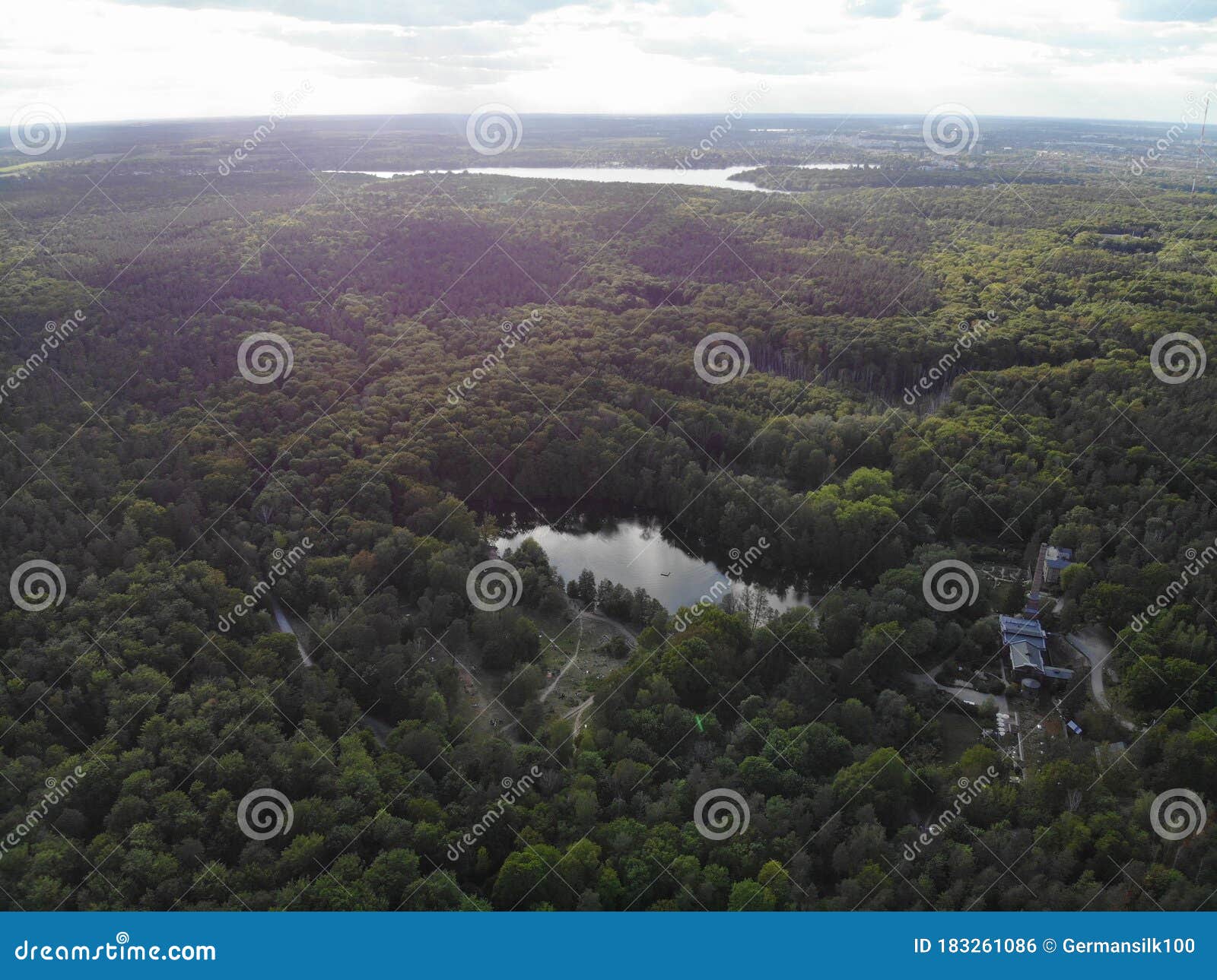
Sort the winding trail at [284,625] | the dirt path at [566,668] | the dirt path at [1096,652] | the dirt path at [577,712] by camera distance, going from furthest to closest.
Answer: the winding trail at [284,625]
the dirt path at [566,668]
the dirt path at [1096,652]
the dirt path at [577,712]

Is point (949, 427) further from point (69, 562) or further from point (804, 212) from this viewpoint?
point (804, 212)

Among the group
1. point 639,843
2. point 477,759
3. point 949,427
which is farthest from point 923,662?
point 949,427

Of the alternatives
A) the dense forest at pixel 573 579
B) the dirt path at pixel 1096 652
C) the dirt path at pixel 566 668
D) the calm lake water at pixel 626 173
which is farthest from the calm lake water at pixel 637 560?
the calm lake water at pixel 626 173

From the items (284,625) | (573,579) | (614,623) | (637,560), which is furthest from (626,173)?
(284,625)

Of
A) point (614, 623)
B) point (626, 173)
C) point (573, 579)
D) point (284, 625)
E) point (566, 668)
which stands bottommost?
point (566, 668)

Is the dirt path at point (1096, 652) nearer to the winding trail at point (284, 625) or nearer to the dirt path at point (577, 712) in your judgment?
the dirt path at point (577, 712)

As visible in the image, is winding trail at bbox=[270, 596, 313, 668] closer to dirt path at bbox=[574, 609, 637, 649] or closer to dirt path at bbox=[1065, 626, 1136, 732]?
dirt path at bbox=[574, 609, 637, 649]

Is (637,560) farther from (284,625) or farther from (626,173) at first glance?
(626,173)

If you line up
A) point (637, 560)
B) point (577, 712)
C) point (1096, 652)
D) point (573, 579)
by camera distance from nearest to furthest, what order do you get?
point (577, 712) < point (1096, 652) < point (573, 579) < point (637, 560)
